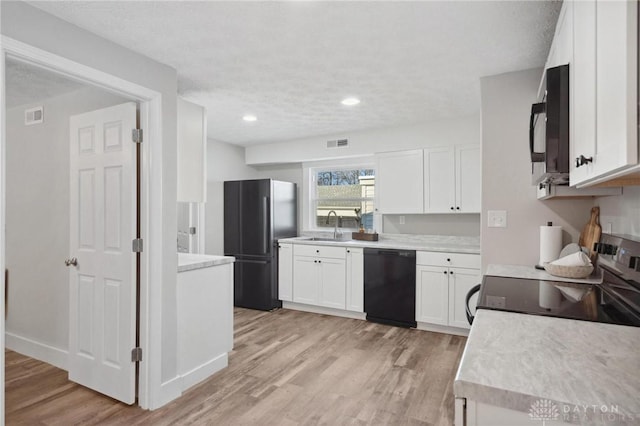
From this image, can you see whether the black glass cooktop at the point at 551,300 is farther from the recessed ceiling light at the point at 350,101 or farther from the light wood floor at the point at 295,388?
the recessed ceiling light at the point at 350,101

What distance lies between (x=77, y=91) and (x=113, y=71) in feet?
3.33

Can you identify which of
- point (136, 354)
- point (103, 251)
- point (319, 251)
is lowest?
point (136, 354)

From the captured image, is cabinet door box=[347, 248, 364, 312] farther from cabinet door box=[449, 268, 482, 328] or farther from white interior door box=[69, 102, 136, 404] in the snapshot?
white interior door box=[69, 102, 136, 404]

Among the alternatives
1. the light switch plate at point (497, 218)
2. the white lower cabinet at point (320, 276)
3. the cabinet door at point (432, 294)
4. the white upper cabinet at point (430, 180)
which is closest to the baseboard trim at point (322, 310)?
the white lower cabinet at point (320, 276)

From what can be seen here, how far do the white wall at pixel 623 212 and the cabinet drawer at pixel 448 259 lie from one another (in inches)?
59.3

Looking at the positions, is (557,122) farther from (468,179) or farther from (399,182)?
(399,182)

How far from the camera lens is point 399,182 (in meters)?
4.39

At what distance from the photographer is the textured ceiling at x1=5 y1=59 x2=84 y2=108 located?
255cm

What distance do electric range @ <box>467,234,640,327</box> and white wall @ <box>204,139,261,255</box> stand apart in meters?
3.85

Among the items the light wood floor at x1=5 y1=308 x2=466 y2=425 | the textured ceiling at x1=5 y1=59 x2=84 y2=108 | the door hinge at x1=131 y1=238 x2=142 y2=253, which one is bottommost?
the light wood floor at x1=5 y1=308 x2=466 y2=425

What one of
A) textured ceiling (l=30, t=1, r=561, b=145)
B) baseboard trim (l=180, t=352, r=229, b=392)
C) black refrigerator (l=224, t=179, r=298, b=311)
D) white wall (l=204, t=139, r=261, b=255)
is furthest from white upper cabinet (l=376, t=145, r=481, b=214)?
baseboard trim (l=180, t=352, r=229, b=392)

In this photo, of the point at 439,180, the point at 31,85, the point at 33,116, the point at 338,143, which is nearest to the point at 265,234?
the point at 338,143

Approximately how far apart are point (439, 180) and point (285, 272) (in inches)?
88.9

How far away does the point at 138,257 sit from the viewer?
2.41 m
